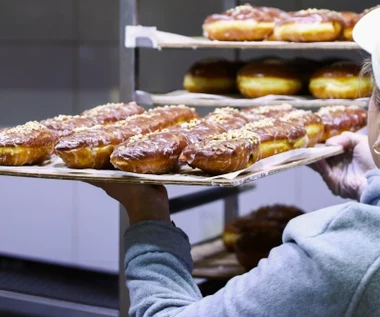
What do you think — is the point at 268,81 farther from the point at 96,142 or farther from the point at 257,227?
the point at 96,142

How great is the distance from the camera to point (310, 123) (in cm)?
239

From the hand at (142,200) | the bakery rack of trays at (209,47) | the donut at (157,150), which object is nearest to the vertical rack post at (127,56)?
the bakery rack of trays at (209,47)

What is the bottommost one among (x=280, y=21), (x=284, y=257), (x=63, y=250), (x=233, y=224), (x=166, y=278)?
(x=63, y=250)

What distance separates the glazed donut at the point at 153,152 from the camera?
5.30 ft

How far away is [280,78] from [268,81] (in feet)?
0.16

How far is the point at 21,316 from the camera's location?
1.97 metres

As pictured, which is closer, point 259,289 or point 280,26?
point 259,289

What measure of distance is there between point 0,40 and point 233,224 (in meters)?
2.68

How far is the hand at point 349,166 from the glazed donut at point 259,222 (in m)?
0.25

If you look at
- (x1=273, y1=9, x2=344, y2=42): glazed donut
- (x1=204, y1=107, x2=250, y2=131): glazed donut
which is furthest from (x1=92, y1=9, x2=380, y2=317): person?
(x1=273, y1=9, x2=344, y2=42): glazed donut

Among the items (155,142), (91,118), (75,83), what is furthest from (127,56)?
(75,83)

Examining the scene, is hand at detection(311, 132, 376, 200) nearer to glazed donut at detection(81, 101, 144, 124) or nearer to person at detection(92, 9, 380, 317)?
glazed donut at detection(81, 101, 144, 124)

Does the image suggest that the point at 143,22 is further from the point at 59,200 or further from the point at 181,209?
the point at 181,209

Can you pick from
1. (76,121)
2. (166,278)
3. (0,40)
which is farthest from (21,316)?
(0,40)
